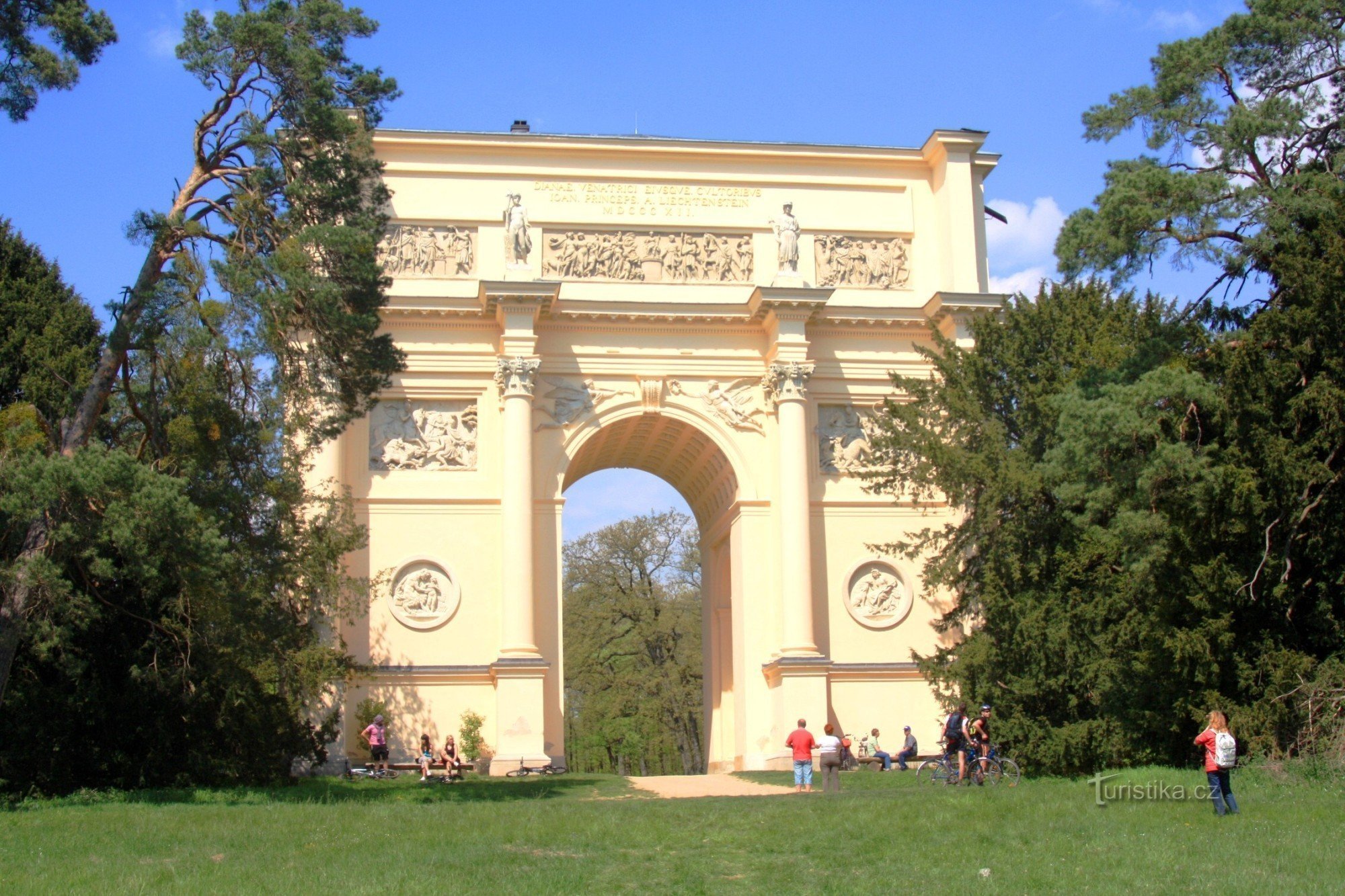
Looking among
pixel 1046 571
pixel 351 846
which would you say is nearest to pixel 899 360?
pixel 1046 571

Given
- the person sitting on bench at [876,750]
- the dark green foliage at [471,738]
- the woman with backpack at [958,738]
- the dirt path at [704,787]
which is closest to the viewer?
the woman with backpack at [958,738]

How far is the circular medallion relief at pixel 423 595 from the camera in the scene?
1292 inches

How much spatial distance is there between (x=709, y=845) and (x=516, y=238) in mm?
20334

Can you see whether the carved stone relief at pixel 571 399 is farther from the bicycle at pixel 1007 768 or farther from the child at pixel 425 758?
the bicycle at pixel 1007 768

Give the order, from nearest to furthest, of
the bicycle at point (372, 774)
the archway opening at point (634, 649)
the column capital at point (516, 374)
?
the bicycle at point (372, 774)
the column capital at point (516, 374)
the archway opening at point (634, 649)

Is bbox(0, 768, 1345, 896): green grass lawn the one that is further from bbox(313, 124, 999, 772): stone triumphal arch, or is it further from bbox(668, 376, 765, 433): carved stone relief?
bbox(668, 376, 765, 433): carved stone relief

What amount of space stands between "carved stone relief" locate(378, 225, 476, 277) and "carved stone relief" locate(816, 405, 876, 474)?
29.9 ft

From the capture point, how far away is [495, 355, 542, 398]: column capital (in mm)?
33219

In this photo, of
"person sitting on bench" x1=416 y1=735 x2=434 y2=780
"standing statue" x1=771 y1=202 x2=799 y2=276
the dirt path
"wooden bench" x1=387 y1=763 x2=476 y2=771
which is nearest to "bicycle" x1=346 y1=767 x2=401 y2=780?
A: "wooden bench" x1=387 y1=763 x2=476 y2=771

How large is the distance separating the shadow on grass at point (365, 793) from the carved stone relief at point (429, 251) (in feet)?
39.5

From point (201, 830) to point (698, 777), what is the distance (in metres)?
14.9

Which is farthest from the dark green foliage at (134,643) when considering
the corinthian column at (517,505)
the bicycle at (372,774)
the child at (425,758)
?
the corinthian column at (517,505)

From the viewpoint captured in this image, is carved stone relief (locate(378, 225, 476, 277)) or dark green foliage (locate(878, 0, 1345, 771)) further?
carved stone relief (locate(378, 225, 476, 277))

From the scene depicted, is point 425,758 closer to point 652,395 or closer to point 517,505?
point 517,505
